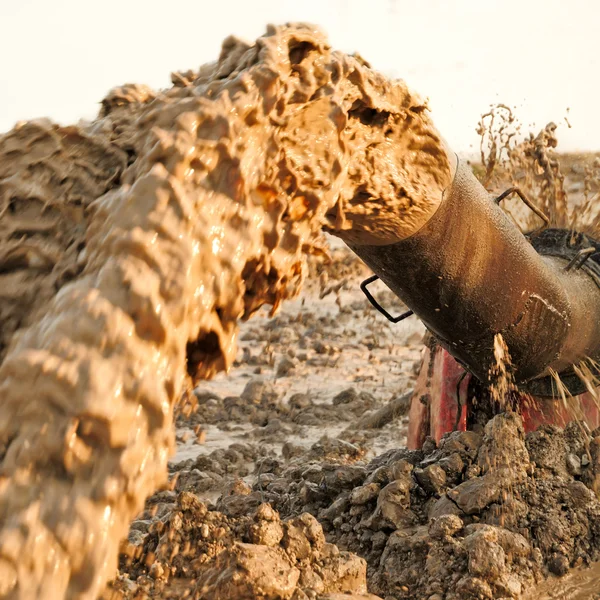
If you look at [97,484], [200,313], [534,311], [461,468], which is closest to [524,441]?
[461,468]

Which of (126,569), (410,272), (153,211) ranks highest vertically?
(153,211)

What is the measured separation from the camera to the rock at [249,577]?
73.4 inches

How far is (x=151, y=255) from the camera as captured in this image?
1387 millimetres

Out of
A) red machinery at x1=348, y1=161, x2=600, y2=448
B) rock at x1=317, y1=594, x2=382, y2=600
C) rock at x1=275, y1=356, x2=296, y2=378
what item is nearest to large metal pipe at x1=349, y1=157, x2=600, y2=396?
red machinery at x1=348, y1=161, x2=600, y2=448

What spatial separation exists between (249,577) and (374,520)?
0.85 meters

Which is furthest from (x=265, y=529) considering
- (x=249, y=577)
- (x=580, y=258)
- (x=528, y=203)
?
(x=580, y=258)

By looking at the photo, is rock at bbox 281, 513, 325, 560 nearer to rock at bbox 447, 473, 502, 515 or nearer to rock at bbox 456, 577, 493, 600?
rock at bbox 456, 577, 493, 600

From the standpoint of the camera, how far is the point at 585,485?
2766mm

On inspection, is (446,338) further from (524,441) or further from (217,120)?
(217,120)

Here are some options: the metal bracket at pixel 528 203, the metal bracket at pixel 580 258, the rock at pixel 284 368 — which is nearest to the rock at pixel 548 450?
the metal bracket at pixel 580 258

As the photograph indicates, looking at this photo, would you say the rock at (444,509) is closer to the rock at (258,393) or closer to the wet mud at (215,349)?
the wet mud at (215,349)

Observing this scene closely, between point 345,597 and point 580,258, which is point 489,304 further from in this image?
point 345,597

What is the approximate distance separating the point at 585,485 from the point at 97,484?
207cm

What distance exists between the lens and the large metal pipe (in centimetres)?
233
